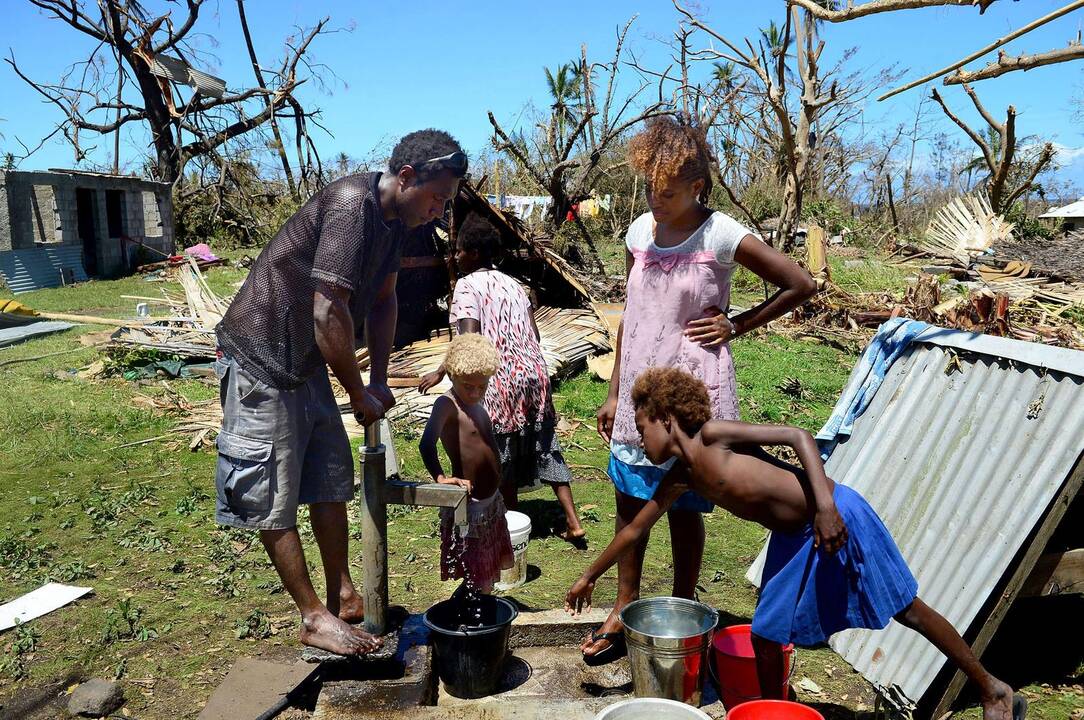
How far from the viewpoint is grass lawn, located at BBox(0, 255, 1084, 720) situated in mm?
3559

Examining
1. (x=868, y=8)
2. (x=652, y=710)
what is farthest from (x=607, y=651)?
(x=868, y=8)

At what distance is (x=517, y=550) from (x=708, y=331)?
67.3 inches

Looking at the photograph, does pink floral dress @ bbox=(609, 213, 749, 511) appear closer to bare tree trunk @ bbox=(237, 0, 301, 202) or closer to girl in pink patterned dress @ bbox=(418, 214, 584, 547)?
girl in pink patterned dress @ bbox=(418, 214, 584, 547)

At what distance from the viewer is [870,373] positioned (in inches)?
159

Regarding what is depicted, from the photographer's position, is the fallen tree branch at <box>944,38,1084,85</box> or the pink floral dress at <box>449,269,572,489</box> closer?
the fallen tree branch at <box>944,38,1084,85</box>

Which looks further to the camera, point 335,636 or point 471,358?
point 471,358

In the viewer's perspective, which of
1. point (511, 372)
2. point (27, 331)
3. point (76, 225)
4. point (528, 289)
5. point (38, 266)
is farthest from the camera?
point (76, 225)

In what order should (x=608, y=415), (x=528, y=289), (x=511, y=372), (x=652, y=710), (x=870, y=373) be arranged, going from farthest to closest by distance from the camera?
1. (x=528, y=289)
2. (x=511, y=372)
3. (x=870, y=373)
4. (x=608, y=415)
5. (x=652, y=710)

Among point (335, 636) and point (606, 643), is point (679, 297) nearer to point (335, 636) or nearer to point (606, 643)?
point (606, 643)

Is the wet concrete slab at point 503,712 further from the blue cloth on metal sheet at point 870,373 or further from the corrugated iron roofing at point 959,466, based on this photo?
the blue cloth on metal sheet at point 870,373

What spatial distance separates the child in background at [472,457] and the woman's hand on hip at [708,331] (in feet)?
2.84

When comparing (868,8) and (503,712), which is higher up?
(868,8)

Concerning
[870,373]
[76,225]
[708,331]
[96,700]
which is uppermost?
[76,225]

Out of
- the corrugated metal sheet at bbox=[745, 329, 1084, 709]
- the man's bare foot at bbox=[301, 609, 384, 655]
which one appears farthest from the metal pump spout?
the corrugated metal sheet at bbox=[745, 329, 1084, 709]
